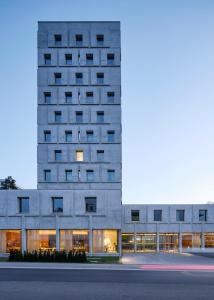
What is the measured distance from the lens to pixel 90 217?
3378 centimetres

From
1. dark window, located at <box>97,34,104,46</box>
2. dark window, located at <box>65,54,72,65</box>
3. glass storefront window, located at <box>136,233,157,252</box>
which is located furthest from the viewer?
glass storefront window, located at <box>136,233,157,252</box>

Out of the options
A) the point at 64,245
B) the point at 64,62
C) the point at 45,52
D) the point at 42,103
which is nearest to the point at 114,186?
the point at 64,245

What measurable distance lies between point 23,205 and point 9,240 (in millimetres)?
4352

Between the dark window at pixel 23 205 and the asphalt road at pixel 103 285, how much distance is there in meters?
14.0

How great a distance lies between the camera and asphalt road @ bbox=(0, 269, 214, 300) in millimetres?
12980

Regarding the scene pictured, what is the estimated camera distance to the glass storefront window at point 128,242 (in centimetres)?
4556

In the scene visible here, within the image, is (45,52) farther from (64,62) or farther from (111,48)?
(111,48)

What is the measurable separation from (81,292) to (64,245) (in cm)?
2109

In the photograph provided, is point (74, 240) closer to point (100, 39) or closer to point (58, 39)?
point (58, 39)

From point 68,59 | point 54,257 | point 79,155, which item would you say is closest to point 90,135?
point 79,155

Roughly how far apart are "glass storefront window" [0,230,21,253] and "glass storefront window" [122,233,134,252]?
1830cm

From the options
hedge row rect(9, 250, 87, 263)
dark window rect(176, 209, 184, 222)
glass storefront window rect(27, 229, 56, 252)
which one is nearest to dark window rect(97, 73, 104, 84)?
glass storefront window rect(27, 229, 56, 252)

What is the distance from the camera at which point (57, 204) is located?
34562 mm

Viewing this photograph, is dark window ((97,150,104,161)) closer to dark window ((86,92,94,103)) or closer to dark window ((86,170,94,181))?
dark window ((86,170,94,181))
